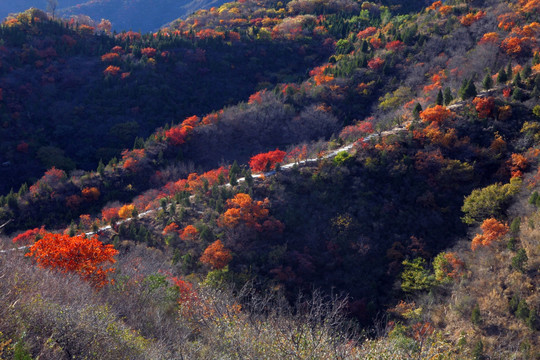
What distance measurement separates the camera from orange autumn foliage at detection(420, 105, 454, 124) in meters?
41.9

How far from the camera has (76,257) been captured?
83.5ft

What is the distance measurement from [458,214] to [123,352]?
104 feet

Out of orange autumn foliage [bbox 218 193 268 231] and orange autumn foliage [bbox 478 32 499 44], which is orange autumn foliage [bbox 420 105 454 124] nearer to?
orange autumn foliage [bbox 218 193 268 231]

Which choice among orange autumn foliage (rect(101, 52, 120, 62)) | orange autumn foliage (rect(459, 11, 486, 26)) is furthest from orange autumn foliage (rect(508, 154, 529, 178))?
orange autumn foliage (rect(101, 52, 120, 62))

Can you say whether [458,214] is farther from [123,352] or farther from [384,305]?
[123,352]

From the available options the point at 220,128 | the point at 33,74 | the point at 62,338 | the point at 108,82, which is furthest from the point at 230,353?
the point at 33,74

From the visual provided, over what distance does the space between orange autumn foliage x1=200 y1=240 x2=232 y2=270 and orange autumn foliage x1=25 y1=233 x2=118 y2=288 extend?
8816 mm

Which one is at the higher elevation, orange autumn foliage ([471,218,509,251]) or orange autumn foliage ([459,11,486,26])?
orange autumn foliage ([459,11,486,26])

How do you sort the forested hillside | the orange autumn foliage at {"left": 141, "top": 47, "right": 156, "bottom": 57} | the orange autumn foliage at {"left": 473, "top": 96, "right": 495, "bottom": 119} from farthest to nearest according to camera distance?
the orange autumn foliage at {"left": 141, "top": 47, "right": 156, "bottom": 57}
the orange autumn foliage at {"left": 473, "top": 96, "right": 495, "bottom": 119}
the forested hillside

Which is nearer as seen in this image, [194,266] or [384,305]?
[384,305]

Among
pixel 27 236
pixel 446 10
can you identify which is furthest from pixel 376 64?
pixel 27 236

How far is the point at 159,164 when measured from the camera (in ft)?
176

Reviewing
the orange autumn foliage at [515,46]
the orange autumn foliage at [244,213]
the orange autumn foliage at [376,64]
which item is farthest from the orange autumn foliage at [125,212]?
the orange autumn foliage at [515,46]

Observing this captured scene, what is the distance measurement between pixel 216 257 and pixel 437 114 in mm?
26490
